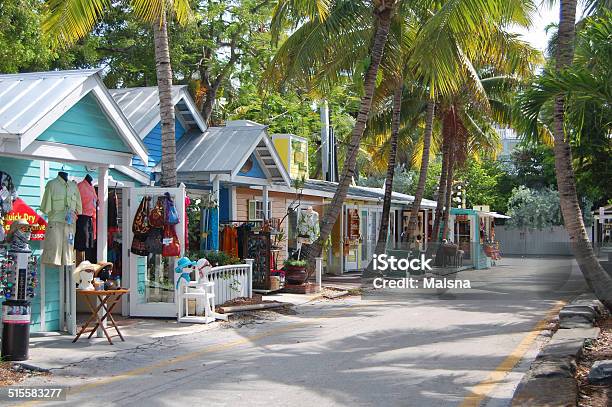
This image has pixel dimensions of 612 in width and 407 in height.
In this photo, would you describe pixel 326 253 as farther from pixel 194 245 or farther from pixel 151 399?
pixel 151 399

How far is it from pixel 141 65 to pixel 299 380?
69.5 ft

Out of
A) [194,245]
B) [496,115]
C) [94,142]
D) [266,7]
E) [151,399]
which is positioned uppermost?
[266,7]

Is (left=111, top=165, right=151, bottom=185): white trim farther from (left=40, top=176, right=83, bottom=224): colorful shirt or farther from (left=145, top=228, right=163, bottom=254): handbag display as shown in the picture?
(left=40, top=176, right=83, bottom=224): colorful shirt

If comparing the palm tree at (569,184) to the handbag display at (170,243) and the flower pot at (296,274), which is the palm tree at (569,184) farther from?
the flower pot at (296,274)

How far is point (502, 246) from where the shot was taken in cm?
4981

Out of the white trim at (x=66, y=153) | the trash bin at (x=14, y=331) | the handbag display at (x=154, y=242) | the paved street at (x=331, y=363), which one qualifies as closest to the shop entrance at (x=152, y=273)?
the handbag display at (x=154, y=242)

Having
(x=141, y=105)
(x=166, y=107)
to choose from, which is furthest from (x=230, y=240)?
(x=166, y=107)

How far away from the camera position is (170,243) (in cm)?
1313

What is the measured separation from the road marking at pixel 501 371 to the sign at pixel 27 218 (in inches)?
257

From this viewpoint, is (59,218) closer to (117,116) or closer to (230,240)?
(117,116)

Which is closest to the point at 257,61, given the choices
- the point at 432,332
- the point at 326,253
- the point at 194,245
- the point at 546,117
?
the point at 326,253

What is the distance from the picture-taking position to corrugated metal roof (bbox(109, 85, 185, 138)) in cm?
1639

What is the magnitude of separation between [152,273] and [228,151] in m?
4.45

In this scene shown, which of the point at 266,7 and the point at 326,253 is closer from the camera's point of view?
the point at 326,253
